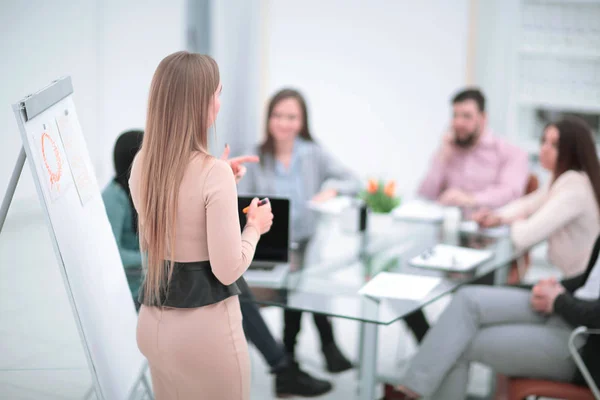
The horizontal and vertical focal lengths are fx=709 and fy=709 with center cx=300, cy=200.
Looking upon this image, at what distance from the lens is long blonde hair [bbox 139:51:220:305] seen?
169cm

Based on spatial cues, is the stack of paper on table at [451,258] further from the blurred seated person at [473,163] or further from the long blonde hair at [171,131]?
the long blonde hair at [171,131]

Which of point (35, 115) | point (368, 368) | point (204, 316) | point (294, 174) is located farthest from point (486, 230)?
point (35, 115)

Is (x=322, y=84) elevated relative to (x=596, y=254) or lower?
elevated

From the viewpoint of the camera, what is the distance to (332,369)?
11.3 ft

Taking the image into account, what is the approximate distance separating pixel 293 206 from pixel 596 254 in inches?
59.1

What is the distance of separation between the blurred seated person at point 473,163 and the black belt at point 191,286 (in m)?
2.34

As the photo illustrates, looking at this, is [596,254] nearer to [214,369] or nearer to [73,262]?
[214,369]

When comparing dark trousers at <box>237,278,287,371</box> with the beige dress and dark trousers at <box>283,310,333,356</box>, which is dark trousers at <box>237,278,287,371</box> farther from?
the beige dress

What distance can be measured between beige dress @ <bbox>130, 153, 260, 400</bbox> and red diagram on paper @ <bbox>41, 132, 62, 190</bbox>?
23 cm

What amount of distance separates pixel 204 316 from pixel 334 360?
179 cm

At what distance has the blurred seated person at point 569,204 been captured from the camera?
2986 mm

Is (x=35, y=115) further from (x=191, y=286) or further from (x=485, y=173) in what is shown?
(x=485, y=173)

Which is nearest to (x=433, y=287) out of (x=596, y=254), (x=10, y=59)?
Result: (x=596, y=254)

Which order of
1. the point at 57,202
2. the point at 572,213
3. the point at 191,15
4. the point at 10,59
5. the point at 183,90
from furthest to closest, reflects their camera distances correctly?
the point at 191,15
the point at 572,213
the point at 10,59
the point at 57,202
the point at 183,90
